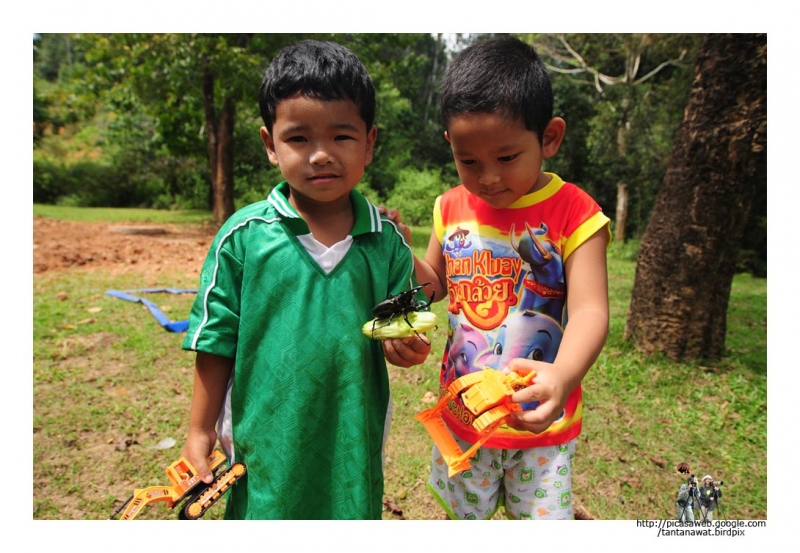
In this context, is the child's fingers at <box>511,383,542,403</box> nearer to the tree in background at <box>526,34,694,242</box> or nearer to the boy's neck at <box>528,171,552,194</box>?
the boy's neck at <box>528,171,552,194</box>

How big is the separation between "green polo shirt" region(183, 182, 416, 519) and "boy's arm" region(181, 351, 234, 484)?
57 mm

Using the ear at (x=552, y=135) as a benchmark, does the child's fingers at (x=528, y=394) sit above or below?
below

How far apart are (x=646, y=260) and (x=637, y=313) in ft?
1.57

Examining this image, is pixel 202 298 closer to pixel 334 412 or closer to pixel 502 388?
pixel 334 412

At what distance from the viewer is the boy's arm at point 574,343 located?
4.61ft

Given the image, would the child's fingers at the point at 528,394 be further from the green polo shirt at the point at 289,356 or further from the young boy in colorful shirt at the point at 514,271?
the green polo shirt at the point at 289,356

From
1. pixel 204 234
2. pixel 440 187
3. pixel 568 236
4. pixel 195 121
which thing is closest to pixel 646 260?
pixel 568 236

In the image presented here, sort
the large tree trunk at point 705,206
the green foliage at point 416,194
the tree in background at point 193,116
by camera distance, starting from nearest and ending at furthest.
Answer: the large tree trunk at point 705,206
the tree in background at point 193,116
the green foliage at point 416,194

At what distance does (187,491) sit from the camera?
5.19 ft

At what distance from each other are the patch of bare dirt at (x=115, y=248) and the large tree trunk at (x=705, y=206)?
6.62 meters

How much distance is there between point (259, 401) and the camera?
1593 millimetres

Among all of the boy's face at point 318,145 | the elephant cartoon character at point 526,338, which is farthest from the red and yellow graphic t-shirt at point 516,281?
the boy's face at point 318,145

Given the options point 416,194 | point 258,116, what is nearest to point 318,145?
point 258,116

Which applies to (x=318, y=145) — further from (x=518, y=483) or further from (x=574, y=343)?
(x=518, y=483)
